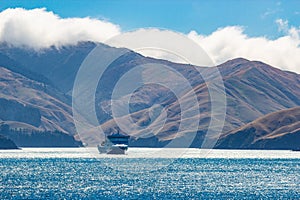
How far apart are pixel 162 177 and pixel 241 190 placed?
4459 cm

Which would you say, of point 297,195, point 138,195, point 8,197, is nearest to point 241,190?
point 297,195

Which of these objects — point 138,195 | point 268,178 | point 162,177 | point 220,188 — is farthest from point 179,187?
point 268,178

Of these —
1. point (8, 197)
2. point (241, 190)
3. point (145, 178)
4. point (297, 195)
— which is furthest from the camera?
point (145, 178)

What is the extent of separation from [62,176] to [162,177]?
27188 mm

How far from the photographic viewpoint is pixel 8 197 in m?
129

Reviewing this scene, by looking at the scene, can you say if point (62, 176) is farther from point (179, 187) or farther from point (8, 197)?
point (8, 197)

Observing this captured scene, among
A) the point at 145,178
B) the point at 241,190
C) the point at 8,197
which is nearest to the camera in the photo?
the point at 8,197

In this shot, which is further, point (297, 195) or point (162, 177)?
point (162, 177)

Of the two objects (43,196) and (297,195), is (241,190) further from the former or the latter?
(43,196)

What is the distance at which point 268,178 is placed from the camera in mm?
198875

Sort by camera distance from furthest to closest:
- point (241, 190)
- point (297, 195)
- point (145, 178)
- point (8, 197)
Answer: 1. point (145, 178)
2. point (241, 190)
3. point (297, 195)
4. point (8, 197)

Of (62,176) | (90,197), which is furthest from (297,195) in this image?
(62,176)

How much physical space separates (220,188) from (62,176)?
183ft

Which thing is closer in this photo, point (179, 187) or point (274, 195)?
point (274, 195)
